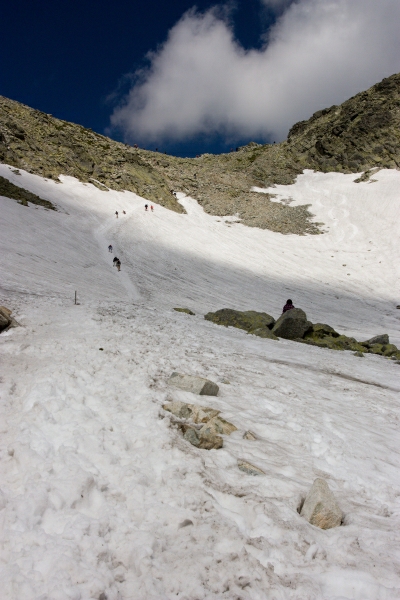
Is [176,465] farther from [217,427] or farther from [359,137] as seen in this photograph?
[359,137]

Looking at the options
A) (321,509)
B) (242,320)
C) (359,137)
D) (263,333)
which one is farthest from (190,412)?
(359,137)

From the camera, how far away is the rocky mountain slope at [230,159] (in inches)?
2128

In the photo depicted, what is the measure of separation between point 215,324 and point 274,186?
59.0 metres

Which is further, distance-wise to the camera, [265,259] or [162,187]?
[162,187]

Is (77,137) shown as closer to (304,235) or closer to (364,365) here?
(304,235)

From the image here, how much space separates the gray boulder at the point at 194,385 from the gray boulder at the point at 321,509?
326 centimetres

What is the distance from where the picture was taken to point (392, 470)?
5719 mm

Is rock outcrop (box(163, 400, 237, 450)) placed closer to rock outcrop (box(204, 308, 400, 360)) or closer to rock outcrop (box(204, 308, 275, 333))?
rock outcrop (box(204, 308, 400, 360))

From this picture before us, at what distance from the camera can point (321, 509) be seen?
420cm

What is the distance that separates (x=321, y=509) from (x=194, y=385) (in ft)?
12.1

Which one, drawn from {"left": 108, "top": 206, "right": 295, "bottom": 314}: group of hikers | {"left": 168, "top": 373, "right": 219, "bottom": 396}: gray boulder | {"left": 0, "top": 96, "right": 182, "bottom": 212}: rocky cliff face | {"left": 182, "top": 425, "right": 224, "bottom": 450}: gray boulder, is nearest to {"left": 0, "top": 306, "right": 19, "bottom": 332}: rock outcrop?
{"left": 168, "top": 373, "right": 219, "bottom": 396}: gray boulder

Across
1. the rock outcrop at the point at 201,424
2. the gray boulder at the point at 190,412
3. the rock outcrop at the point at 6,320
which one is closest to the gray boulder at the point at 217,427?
the rock outcrop at the point at 201,424

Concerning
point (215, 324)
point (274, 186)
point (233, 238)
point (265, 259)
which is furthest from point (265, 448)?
point (274, 186)

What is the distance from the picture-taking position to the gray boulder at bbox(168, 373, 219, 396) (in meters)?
7.38
